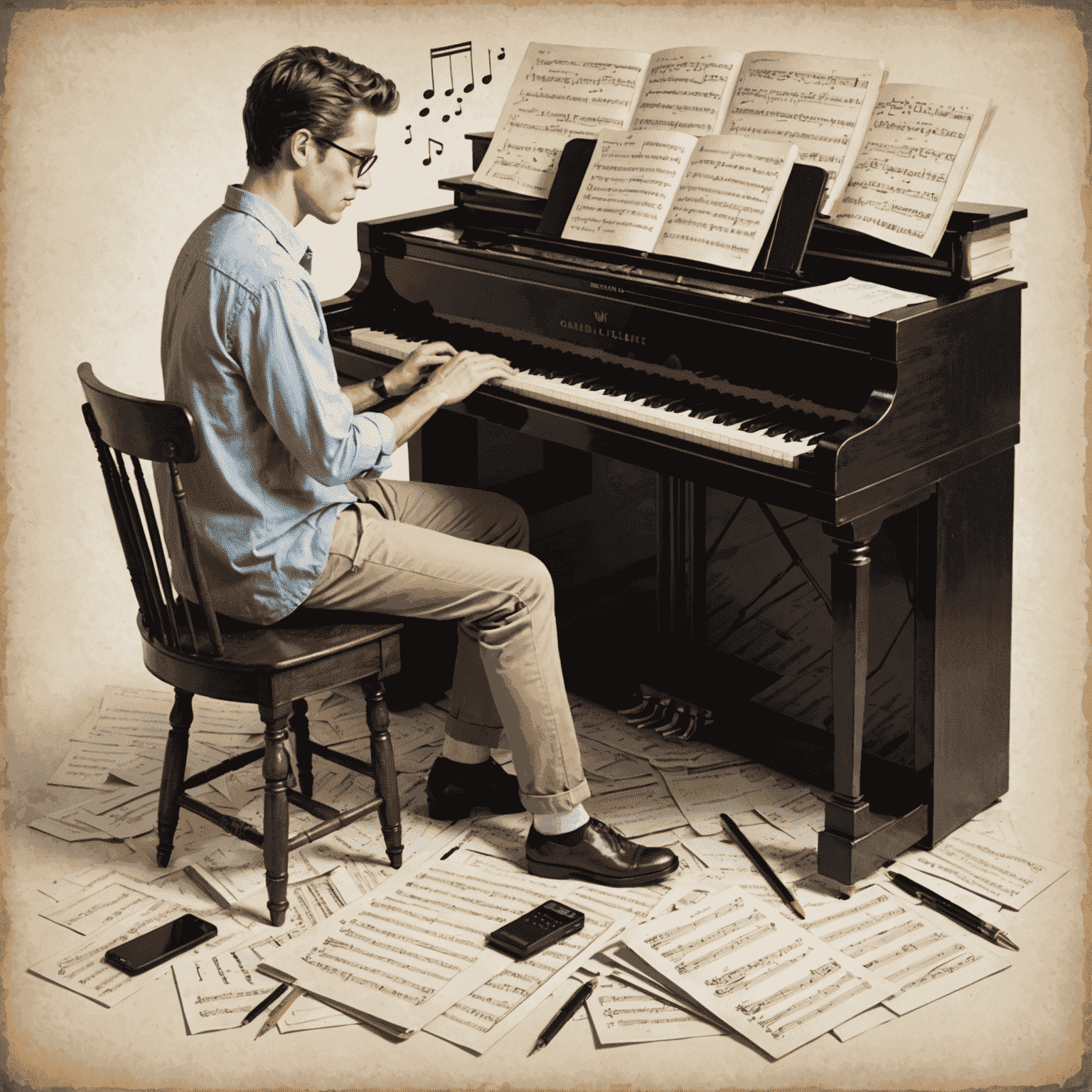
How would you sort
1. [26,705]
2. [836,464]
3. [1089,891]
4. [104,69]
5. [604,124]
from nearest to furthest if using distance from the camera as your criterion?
[836,464]
[1089,891]
[604,124]
[26,705]
[104,69]

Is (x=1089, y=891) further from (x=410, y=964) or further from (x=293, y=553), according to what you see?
(x=293, y=553)

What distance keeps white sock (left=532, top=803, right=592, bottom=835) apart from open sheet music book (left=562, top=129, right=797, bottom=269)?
3.69ft

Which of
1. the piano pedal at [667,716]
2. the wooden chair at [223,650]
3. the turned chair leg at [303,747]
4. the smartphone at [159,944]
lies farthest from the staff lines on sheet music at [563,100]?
the smartphone at [159,944]

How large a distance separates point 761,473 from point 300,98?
1061 millimetres

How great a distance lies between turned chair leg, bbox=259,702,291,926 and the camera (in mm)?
2561

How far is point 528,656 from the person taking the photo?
2695mm

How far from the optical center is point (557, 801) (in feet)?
9.07

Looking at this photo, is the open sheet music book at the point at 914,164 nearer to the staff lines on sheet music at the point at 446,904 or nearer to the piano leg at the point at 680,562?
the piano leg at the point at 680,562

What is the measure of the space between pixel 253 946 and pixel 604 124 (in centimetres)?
189

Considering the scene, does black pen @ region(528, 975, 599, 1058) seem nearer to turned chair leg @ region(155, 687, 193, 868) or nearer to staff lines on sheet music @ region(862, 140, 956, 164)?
turned chair leg @ region(155, 687, 193, 868)

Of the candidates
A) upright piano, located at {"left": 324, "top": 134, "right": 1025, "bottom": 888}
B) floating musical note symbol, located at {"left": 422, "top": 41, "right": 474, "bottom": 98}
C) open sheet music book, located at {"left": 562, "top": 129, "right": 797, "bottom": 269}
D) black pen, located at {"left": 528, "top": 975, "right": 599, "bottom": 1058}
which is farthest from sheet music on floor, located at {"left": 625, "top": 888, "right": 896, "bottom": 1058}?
floating musical note symbol, located at {"left": 422, "top": 41, "right": 474, "bottom": 98}

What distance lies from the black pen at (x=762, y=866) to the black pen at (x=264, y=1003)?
96cm

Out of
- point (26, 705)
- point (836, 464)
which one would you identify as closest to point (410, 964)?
point (836, 464)

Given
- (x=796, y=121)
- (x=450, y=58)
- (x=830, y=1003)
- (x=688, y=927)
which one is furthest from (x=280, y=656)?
(x=450, y=58)
